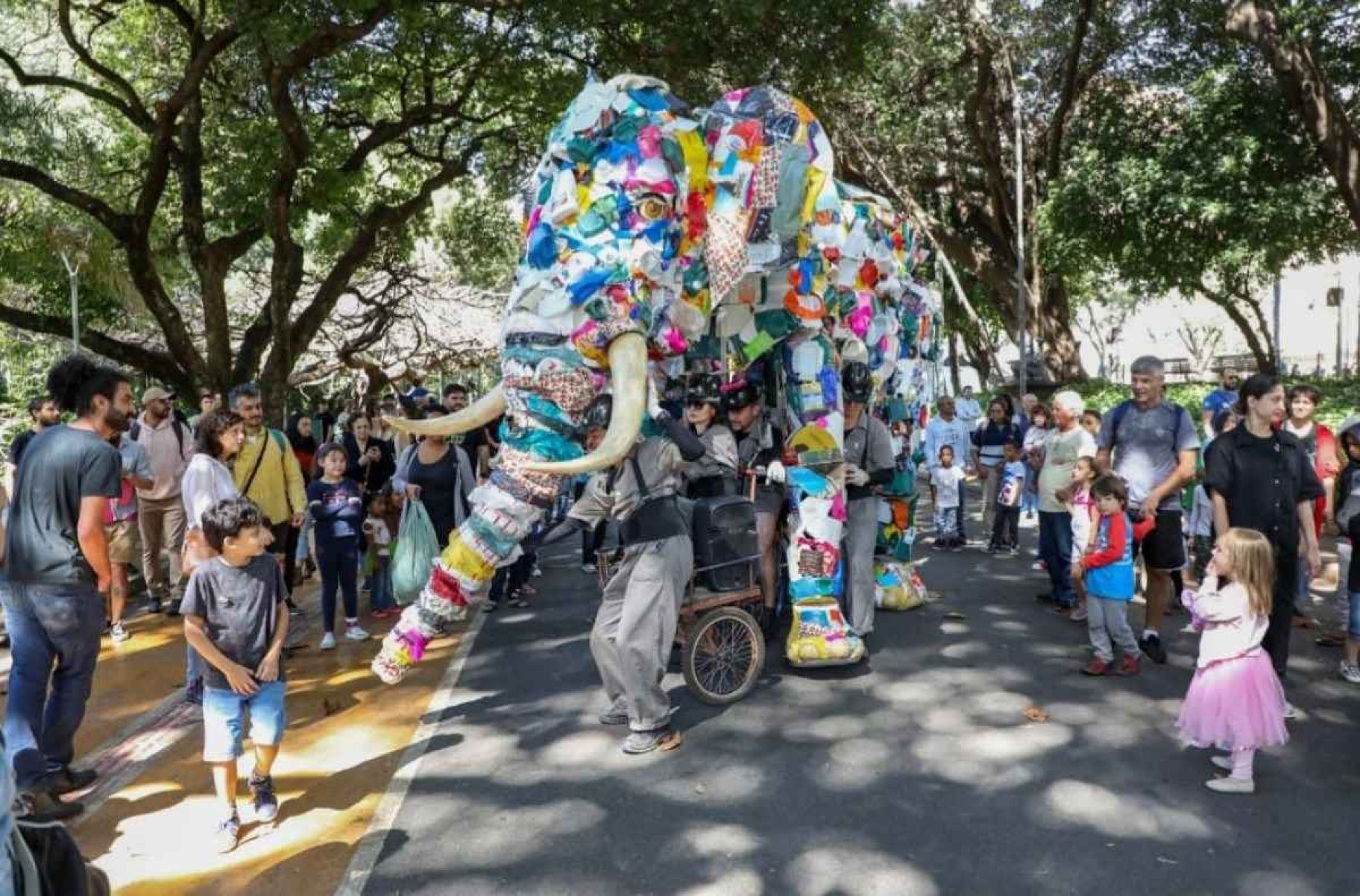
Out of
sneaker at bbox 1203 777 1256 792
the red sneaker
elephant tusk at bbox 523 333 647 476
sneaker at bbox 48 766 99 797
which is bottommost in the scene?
sneaker at bbox 1203 777 1256 792

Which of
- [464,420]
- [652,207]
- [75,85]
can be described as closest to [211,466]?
[464,420]

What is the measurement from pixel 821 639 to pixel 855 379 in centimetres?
168

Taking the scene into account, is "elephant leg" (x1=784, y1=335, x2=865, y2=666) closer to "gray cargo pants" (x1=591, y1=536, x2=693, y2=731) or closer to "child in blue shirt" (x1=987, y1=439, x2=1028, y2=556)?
"gray cargo pants" (x1=591, y1=536, x2=693, y2=731)

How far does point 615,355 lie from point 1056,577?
167 inches

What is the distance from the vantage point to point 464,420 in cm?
452

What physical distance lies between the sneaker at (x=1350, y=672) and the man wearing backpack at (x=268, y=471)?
20.6 ft

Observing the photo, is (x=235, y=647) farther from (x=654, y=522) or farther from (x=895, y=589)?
(x=895, y=589)

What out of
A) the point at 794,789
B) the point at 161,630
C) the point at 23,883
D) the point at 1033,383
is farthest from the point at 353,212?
the point at 23,883

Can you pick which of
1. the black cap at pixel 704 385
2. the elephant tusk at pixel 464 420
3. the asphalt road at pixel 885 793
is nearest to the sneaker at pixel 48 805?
the asphalt road at pixel 885 793

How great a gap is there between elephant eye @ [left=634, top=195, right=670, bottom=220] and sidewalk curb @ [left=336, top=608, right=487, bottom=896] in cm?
273

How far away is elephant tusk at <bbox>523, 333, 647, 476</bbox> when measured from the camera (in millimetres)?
4031

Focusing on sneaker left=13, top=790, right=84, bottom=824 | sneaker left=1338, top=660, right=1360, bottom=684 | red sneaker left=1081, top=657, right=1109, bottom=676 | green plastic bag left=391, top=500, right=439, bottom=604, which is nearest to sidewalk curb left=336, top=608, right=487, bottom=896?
green plastic bag left=391, top=500, right=439, bottom=604

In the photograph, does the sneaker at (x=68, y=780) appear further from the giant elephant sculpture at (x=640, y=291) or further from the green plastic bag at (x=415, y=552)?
the green plastic bag at (x=415, y=552)

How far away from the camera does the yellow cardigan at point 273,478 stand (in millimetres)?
6527
